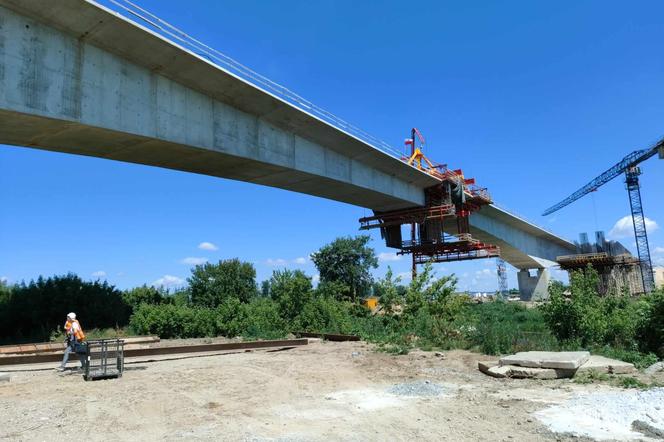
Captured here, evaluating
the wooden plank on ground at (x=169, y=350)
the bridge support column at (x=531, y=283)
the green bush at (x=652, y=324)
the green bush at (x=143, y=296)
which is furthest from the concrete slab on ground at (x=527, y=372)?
the bridge support column at (x=531, y=283)

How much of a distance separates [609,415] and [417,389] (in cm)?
347

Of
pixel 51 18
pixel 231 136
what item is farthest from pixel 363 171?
pixel 51 18

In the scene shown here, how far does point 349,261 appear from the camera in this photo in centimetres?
6538

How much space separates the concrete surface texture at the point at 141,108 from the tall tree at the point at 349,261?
40.1 metres

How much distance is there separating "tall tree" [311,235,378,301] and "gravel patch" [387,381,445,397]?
5441 cm

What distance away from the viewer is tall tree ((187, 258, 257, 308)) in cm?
3509

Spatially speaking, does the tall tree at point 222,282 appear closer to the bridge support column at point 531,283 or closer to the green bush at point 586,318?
the green bush at point 586,318

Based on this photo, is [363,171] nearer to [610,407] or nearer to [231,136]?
[231,136]

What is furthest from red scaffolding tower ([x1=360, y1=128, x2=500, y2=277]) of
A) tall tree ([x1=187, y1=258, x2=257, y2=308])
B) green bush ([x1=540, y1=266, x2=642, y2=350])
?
green bush ([x1=540, y1=266, x2=642, y2=350])

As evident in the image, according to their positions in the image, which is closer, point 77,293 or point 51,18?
point 51,18

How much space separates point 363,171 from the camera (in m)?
27.4

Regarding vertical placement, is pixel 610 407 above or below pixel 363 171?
below

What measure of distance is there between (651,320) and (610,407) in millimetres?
7207

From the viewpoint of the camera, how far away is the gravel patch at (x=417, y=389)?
9.26m
